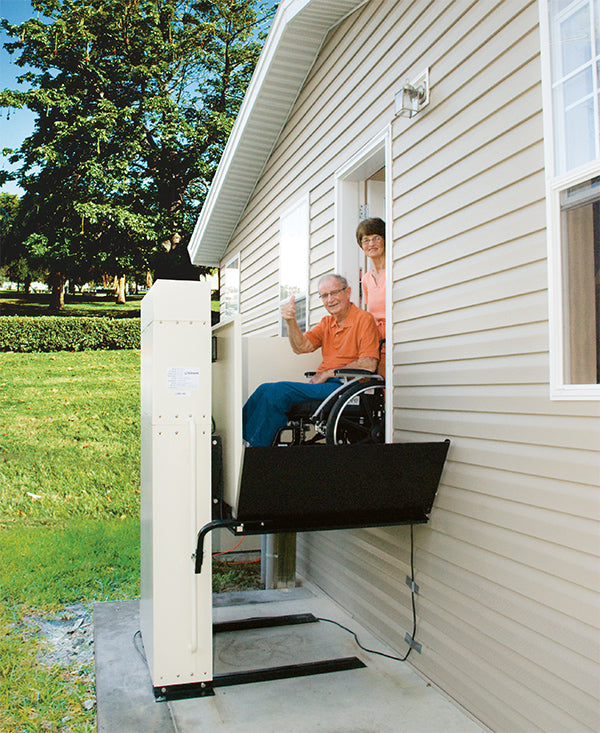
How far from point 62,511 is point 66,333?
A: 7005 mm

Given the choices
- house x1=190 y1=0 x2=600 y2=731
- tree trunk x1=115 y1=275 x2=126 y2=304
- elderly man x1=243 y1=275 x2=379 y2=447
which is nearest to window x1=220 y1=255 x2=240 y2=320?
house x1=190 y1=0 x2=600 y2=731

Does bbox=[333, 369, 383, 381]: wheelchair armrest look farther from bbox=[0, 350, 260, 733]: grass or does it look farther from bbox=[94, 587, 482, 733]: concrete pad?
bbox=[0, 350, 260, 733]: grass

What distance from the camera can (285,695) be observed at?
3.20m

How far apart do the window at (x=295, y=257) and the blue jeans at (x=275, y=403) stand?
195 cm

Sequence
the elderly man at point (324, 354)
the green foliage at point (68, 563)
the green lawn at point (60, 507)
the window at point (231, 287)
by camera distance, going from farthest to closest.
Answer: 1. the window at point (231, 287)
2. the green foliage at point (68, 563)
3. the green lawn at point (60, 507)
4. the elderly man at point (324, 354)

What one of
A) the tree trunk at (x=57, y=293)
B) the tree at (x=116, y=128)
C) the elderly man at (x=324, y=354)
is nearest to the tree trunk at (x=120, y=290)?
the tree at (x=116, y=128)

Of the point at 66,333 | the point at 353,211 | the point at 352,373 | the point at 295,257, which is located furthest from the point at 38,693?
the point at 66,333

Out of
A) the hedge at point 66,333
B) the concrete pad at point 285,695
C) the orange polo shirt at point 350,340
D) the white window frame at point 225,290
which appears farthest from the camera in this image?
the hedge at point 66,333

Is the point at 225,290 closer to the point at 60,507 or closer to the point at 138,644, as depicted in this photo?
the point at 60,507

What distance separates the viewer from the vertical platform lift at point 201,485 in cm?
310

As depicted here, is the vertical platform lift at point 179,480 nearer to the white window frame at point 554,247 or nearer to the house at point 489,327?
the house at point 489,327

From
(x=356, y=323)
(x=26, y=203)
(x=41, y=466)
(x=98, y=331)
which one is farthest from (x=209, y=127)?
(x=356, y=323)

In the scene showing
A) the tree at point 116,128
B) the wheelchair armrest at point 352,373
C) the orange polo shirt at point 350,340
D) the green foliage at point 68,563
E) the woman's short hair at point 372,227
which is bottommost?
the green foliage at point 68,563

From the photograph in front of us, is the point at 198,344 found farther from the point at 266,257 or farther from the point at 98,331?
the point at 98,331
